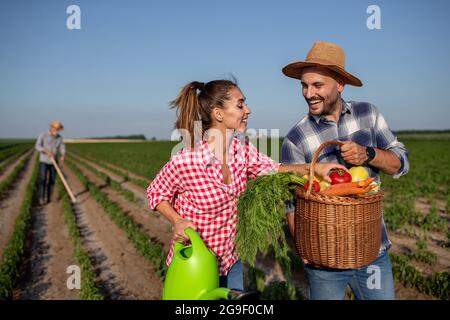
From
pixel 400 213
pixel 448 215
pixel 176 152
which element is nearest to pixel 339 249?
pixel 176 152

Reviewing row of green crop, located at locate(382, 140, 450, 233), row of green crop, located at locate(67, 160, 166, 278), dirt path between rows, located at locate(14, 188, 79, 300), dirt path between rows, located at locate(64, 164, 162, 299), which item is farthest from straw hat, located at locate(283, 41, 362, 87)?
row of green crop, located at locate(382, 140, 450, 233)

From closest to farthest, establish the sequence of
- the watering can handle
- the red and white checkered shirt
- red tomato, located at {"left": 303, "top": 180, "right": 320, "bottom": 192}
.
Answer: the watering can handle → red tomato, located at {"left": 303, "top": 180, "right": 320, "bottom": 192} → the red and white checkered shirt

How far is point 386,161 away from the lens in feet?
7.31

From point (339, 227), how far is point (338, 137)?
806 mm

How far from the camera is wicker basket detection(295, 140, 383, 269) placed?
6.16 feet

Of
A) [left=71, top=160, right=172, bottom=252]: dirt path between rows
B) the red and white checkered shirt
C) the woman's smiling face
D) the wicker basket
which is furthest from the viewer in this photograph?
[left=71, top=160, right=172, bottom=252]: dirt path between rows

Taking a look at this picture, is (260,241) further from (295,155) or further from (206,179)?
(295,155)

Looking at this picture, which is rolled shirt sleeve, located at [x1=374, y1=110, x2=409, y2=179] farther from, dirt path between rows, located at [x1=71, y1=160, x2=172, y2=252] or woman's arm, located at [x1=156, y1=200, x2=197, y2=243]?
dirt path between rows, located at [x1=71, y1=160, x2=172, y2=252]

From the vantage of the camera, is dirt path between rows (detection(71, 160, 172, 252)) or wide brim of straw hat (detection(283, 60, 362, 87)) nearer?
wide brim of straw hat (detection(283, 60, 362, 87))

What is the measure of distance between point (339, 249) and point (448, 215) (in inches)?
311

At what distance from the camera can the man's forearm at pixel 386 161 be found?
2.20m

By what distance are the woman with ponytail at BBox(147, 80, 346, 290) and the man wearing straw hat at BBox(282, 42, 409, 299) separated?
26 centimetres

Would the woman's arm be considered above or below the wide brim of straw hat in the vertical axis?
below

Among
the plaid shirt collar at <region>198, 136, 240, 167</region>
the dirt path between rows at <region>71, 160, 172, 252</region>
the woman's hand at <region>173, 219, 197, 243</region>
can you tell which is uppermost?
the plaid shirt collar at <region>198, 136, 240, 167</region>
